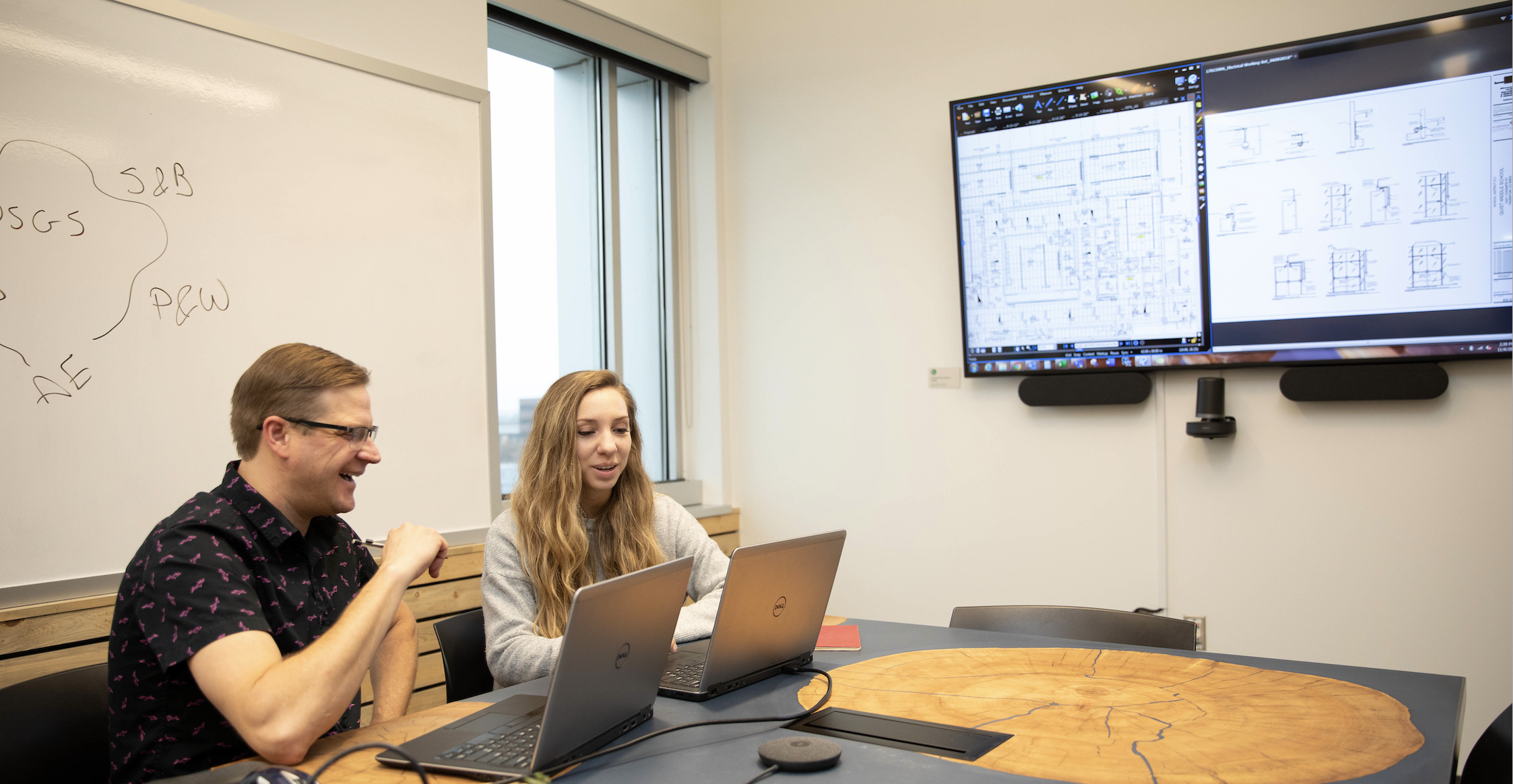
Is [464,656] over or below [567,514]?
below

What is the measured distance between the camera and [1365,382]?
8.87 ft

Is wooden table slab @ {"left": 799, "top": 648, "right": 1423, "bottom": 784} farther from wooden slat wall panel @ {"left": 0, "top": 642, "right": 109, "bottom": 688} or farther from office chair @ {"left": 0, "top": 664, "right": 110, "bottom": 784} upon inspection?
wooden slat wall panel @ {"left": 0, "top": 642, "right": 109, "bottom": 688}

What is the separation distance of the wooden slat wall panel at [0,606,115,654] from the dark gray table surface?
1.11 meters

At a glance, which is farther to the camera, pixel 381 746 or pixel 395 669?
pixel 395 669

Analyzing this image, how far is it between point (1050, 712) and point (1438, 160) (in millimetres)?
2096

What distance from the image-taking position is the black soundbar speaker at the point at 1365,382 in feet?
8.65

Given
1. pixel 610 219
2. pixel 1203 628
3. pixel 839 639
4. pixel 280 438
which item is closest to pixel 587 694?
pixel 280 438

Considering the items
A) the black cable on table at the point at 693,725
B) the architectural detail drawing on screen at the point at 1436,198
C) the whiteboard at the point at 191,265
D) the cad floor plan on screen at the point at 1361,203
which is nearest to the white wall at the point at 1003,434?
the cad floor plan on screen at the point at 1361,203

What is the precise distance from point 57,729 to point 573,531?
92cm

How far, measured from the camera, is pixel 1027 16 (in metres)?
3.30

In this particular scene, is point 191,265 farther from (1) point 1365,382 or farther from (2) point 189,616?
(1) point 1365,382

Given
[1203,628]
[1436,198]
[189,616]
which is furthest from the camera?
[1203,628]

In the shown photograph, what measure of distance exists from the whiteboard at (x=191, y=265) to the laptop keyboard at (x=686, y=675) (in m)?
1.31

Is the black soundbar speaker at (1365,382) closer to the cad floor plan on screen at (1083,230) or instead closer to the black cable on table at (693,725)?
the cad floor plan on screen at (1083,230)
